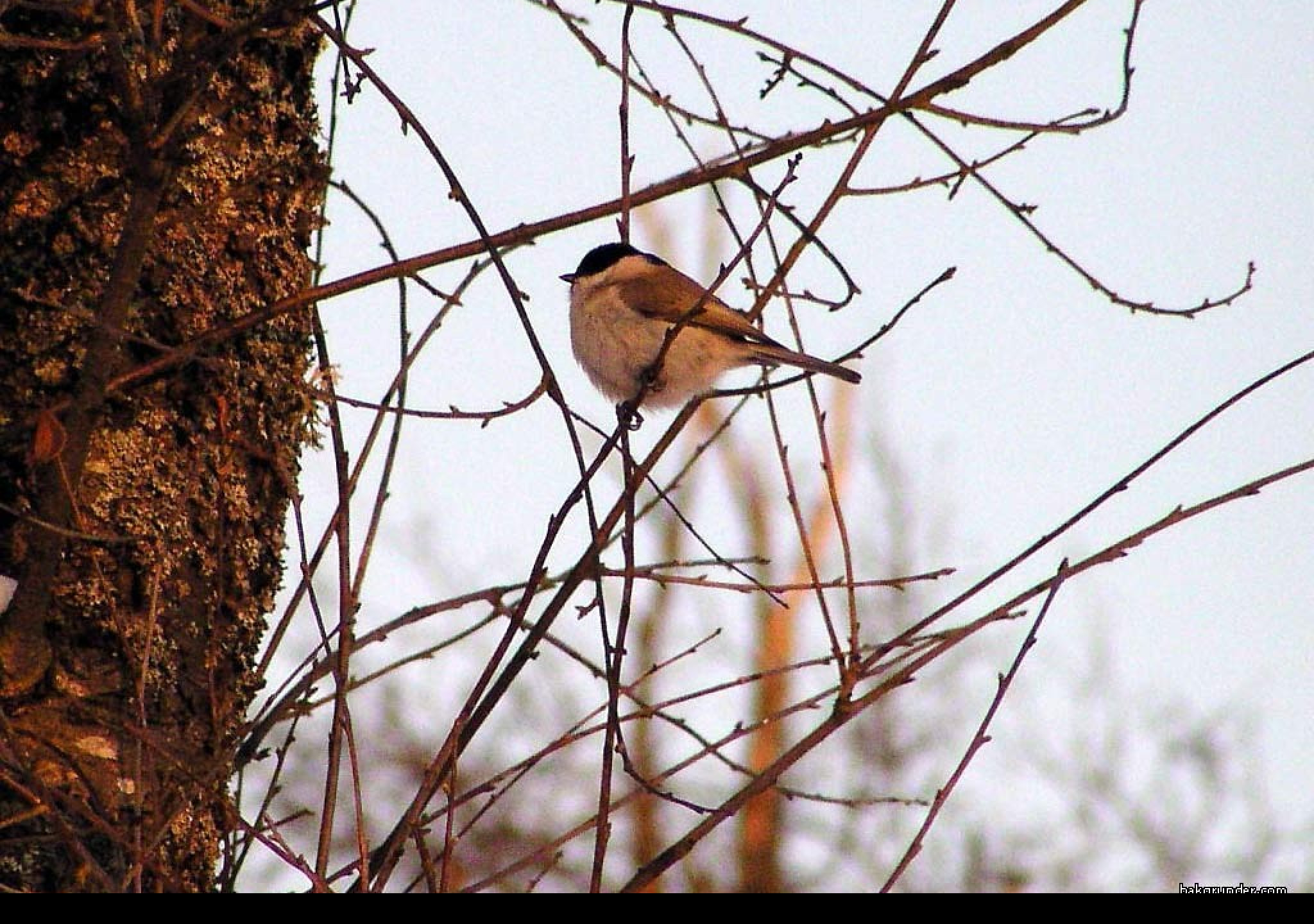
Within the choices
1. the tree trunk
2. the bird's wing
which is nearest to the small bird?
the bird's wing

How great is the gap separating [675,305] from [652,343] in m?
0.17

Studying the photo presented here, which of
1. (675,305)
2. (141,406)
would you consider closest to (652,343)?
(675,305)

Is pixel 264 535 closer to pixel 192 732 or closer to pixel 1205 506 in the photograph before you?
pixel 192 732

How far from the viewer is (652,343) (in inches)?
157

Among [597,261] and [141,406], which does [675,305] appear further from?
[141,406]

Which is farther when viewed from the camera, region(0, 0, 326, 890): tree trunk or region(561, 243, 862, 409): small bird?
region(561, 243, 862, 409): small bird

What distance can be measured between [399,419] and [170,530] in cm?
43

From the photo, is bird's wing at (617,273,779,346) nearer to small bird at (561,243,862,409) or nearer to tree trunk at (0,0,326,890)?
small bird at (561,243,862,409)

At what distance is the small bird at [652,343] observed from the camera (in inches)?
157

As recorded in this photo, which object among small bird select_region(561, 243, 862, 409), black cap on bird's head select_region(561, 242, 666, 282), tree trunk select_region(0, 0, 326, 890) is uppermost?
black cap on bird's head select_region(561, 242, 666, 282)

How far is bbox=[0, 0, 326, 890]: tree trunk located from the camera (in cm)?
194

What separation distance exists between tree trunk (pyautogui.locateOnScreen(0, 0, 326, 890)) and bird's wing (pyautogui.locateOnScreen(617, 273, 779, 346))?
161 centimetres
